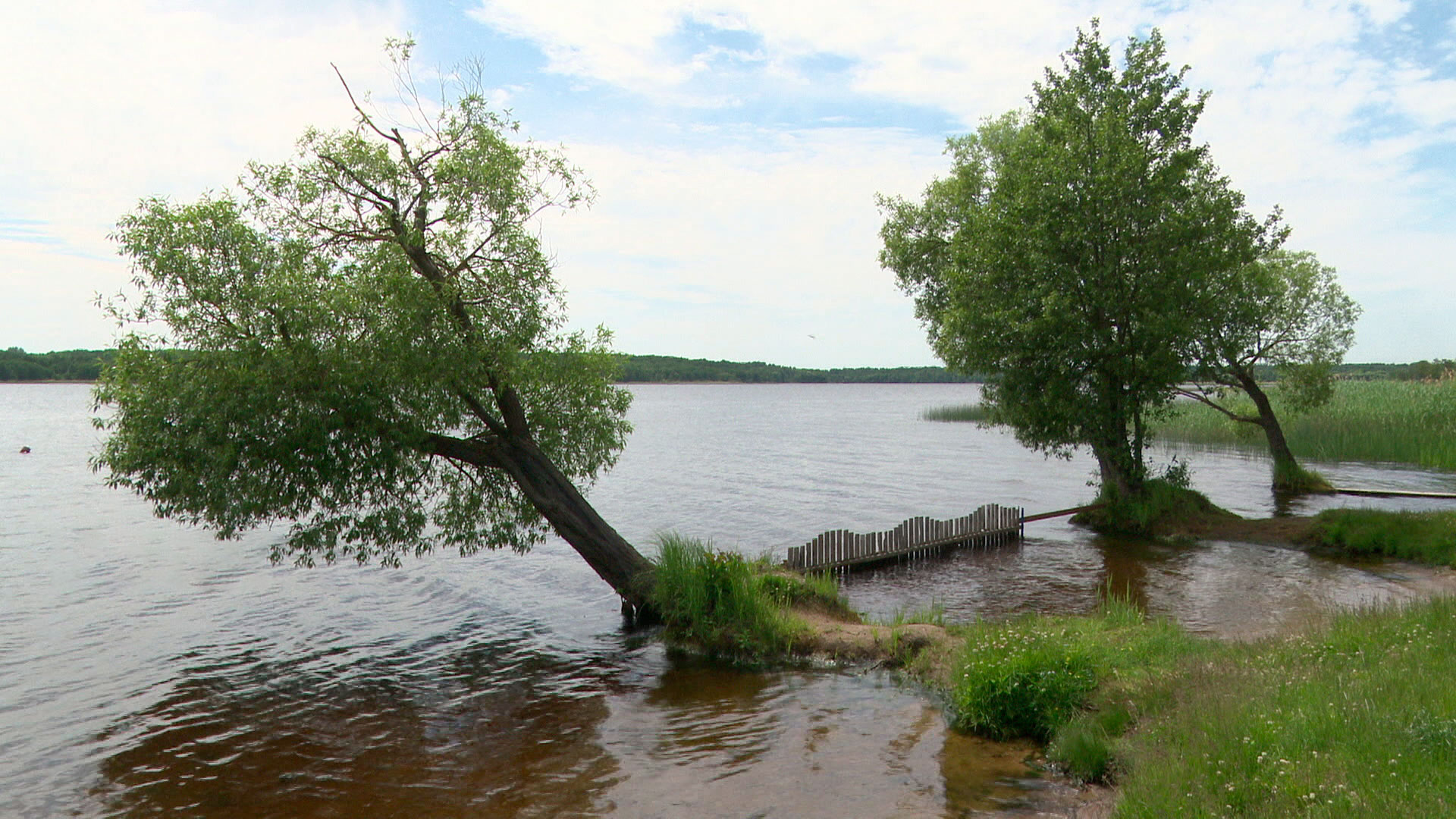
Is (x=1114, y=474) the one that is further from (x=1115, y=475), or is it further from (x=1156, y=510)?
(x=1156, y=510)

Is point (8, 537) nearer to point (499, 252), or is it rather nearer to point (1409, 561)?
point (499, 252)

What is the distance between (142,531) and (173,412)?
765 inches

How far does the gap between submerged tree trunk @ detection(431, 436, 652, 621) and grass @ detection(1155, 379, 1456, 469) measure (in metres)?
27.5

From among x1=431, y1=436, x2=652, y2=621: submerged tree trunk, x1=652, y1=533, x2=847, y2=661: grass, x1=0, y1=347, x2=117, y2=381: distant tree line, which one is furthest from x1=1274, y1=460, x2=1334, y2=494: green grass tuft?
x1=0, y1=347, x2=117, y2=381: distant tree line

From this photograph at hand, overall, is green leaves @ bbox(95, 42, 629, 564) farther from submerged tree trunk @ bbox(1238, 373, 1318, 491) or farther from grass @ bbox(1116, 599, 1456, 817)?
submerged tree trunk @ bbox(1238, 373, 1318, 491)

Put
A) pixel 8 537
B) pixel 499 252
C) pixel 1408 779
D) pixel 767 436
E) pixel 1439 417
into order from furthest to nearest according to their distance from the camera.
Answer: pixel 767 436, pixel 1439 417, pixel 8 537, pixel 499 252, pixel 1408 779

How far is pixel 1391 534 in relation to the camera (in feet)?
74.5

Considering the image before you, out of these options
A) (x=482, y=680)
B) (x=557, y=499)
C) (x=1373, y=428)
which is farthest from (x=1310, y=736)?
(x=1373, y=428)

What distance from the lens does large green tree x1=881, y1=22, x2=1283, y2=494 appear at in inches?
995

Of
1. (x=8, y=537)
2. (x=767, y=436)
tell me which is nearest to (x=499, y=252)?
(x=8, y=537)

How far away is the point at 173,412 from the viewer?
1386 centimetres

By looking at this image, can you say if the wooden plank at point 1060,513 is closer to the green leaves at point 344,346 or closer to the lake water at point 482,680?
the lake water at point 482,680

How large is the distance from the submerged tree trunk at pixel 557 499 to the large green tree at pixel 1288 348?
846 inches

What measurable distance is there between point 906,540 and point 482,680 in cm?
1187
